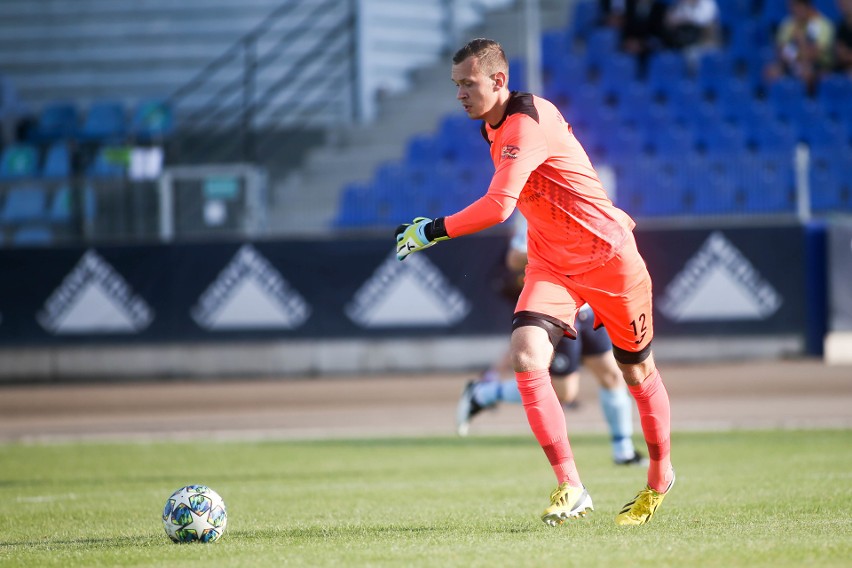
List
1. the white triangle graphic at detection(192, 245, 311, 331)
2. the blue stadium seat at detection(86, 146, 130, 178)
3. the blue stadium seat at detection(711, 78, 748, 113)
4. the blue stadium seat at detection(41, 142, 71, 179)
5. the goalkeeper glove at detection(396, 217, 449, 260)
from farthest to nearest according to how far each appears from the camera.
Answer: the blue stadium seat at detection(41, 142, 71, 179) → the blue stadium seat at detection(711, 78, 748, 113) → the blue stadium seat at detection(86, 146, 130, 178) → the white triangle graphic at detection(192, 245, 311, 331) → the goalkeeper glove at detection(396, 217, 449, 260)

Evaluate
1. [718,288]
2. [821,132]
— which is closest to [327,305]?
[718,288]

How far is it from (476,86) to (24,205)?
15.0 meters

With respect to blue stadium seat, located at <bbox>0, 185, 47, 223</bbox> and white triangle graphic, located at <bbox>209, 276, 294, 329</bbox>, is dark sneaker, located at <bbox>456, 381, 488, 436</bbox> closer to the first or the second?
white triangle graphic, located at <bbox>209, 276, 294, 329</bbox>

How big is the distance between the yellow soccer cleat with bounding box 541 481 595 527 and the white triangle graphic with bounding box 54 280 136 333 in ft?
47.4

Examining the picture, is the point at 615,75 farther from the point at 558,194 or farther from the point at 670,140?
the point at 558,194

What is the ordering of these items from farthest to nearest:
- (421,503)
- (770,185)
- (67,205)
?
(67,205) < (770,185) < (421,503)

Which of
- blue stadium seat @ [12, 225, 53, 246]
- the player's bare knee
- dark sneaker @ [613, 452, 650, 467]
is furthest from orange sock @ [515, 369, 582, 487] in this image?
blue stadium seat @ [12, 225, 53, 246]

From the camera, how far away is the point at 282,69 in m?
A: 26.9

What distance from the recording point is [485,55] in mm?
6961

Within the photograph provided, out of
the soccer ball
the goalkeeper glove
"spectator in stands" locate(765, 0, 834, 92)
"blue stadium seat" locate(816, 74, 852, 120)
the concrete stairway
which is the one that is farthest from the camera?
the concrete stairway

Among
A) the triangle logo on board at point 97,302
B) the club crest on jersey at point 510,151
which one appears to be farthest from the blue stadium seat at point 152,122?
the club crest on jersey at point 510,151

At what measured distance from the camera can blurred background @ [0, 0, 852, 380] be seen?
756 inches

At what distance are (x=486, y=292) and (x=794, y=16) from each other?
27.5ft

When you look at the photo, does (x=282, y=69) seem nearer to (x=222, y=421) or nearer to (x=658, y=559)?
(x=222, y=421)
